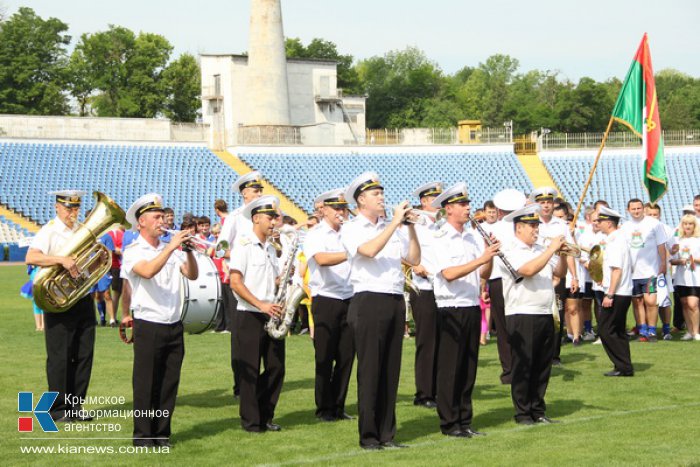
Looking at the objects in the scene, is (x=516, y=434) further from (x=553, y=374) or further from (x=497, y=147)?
(x=497, y=147)

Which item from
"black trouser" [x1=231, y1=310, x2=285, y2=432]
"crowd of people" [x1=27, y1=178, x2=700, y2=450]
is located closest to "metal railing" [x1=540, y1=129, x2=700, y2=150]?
"crowd of people" [x1=27, y1=178, x2=700, y2=450]

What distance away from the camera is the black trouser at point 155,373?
8.66 m

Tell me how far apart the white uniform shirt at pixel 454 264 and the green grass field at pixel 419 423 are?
1198mm

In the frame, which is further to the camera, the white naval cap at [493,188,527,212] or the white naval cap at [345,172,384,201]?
the white naval cap at [493,188,527,212]

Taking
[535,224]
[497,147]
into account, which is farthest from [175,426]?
[497,147]

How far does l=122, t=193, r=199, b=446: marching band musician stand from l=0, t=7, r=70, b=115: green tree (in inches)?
2521

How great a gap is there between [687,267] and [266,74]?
36806 mm

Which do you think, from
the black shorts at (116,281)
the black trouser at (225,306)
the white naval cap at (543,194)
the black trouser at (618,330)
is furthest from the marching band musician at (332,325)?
the black shorts at (116,281)

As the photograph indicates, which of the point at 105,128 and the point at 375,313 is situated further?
the point at 105,128

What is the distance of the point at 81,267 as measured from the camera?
9656 millimetres

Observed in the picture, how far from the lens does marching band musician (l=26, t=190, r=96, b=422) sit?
984cm

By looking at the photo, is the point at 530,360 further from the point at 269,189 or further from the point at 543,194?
the point at 269,189

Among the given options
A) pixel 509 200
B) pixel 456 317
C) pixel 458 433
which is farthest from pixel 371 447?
pixel 509 200

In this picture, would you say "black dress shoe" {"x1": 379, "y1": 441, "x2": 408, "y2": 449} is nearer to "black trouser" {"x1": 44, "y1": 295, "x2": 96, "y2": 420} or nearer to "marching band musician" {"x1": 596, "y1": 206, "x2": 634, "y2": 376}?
"black trouser" {"x1": 44, "y1": 295, "x2": 96, "y2": 420}
